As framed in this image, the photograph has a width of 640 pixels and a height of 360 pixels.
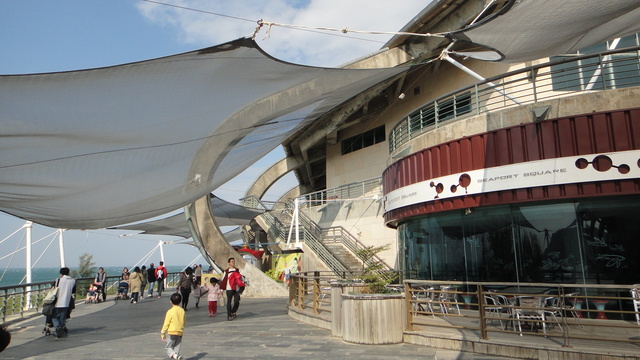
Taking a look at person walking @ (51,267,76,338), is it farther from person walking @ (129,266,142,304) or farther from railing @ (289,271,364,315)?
person walking @ (129,266,142,304)

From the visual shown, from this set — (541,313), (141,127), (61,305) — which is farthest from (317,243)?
(141,127)

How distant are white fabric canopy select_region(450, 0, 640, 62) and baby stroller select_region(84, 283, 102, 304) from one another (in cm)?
1887

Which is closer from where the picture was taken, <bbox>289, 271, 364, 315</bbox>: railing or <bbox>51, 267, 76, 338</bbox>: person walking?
<bbox>51, 267, 76, 338</bbox>: person walking

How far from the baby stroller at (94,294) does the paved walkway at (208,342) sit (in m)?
6.64

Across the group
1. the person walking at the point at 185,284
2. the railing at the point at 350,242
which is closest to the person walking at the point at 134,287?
the person walking at the point at 185,284

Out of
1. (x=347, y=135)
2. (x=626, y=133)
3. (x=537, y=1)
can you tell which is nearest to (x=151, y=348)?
(x=537, y=1)

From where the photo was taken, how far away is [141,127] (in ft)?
28.5

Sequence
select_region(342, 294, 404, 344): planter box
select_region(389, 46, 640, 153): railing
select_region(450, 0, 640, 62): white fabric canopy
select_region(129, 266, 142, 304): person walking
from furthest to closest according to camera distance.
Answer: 1. select_region(129, 266, 142, 304): person walking
2. select_region(389, 46, 640, 153): railing
3. select_region(342, 294, 404, 344): planter box
4. select_region(450, 0, 640, 62): white fabric canopy

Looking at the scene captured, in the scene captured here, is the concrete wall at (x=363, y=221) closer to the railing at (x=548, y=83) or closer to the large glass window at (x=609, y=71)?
the railing at (x=548, y=83)

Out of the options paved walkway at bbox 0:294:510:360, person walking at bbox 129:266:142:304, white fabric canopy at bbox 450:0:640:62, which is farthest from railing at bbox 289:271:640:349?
person walking at bbox 129:266:142:304

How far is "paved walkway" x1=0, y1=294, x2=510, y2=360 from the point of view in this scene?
822cm

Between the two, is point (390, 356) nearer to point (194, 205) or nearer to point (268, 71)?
point (268, 71)

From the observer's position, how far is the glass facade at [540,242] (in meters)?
9.57

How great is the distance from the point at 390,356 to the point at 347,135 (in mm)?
24921
